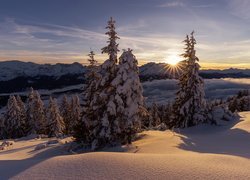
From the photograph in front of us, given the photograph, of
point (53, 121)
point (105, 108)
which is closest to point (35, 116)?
point (53, 121)

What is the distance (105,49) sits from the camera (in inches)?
888

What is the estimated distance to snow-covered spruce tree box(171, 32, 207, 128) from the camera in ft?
103

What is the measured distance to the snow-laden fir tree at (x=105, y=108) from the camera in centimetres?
2112

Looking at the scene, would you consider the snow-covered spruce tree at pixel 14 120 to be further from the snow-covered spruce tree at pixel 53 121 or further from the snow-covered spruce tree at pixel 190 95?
A: the snow-covered spruce tree at pixel 190 95

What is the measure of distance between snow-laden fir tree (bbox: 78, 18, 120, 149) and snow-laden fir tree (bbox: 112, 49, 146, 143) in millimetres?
284

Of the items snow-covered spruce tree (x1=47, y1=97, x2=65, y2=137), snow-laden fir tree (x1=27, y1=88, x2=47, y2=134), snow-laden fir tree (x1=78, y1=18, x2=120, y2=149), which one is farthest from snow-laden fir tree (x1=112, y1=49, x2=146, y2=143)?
snow-laden fir tree (x1=27, y1=88, x2=47, y2=134)

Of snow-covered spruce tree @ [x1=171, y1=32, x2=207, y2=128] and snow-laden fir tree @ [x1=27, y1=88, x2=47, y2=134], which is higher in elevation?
snow-covered spruce tree @ [x1=171, y1=32, x2=207, y2=128]

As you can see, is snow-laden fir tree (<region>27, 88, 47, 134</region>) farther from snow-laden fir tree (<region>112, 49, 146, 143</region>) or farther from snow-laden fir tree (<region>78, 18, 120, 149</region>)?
snow-laden fir tree (<region>112, 49, 146, 143</region>)

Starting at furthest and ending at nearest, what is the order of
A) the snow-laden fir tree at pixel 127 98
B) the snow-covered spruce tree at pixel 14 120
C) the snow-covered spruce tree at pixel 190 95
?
the snow-covered spruce tree at pixel 14 120 < the snow-covered spruce tree at pixel 190 95 < the snow-laden fir tree at pixel 127 98

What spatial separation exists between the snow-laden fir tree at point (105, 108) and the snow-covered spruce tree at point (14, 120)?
41324 millimetres

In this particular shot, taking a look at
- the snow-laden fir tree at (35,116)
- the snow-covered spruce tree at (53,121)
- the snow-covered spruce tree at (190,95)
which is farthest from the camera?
the snow-laden fir tree at (35,116)

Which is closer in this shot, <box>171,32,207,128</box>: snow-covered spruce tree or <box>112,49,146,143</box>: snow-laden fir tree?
<box>112,49,146,143</box>: snow-laden fir tree

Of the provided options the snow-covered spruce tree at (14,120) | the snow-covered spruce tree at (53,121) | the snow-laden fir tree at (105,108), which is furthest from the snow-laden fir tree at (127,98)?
the snow-covered spruce tree at (14,120)

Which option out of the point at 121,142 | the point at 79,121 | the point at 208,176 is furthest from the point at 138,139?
the point at 208,176
